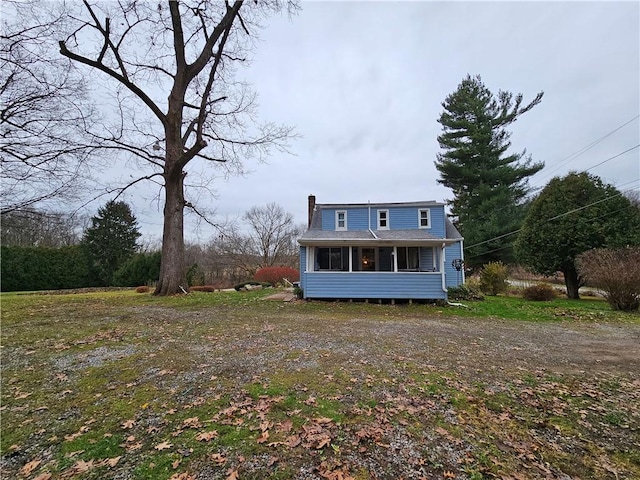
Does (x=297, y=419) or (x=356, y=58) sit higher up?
(x=356, y=58)

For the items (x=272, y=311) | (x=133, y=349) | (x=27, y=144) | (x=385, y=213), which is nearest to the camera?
(x=133, y=349)

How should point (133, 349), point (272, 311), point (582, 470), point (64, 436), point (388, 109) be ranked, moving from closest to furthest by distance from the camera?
point (582, 470) < point (64, 436) < point (133, 349) < point (272, 311) < point (388, 109)

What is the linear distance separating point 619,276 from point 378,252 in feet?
30.2

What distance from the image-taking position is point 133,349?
5121 millimetres

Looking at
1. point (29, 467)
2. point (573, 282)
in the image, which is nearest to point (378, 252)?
point (573, 282)

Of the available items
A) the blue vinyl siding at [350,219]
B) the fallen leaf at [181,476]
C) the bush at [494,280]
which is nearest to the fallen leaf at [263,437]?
the fallen leaf at [181,476]

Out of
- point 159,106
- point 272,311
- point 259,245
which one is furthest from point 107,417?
point 259,245

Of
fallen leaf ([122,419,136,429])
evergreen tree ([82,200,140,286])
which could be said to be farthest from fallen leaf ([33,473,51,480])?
evergreen tree ([82,200,140,286])

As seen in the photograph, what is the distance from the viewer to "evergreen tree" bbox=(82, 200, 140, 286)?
25.2 meters

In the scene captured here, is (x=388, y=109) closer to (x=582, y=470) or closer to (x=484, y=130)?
(x=484, y=130)

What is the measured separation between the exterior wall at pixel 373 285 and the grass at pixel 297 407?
6.09m

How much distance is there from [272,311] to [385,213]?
371 inches

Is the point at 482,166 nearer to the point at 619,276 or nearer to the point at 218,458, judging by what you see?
the point at 619,276

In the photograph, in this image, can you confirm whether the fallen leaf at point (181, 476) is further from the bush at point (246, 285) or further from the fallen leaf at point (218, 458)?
the bush at point (246, 285)
